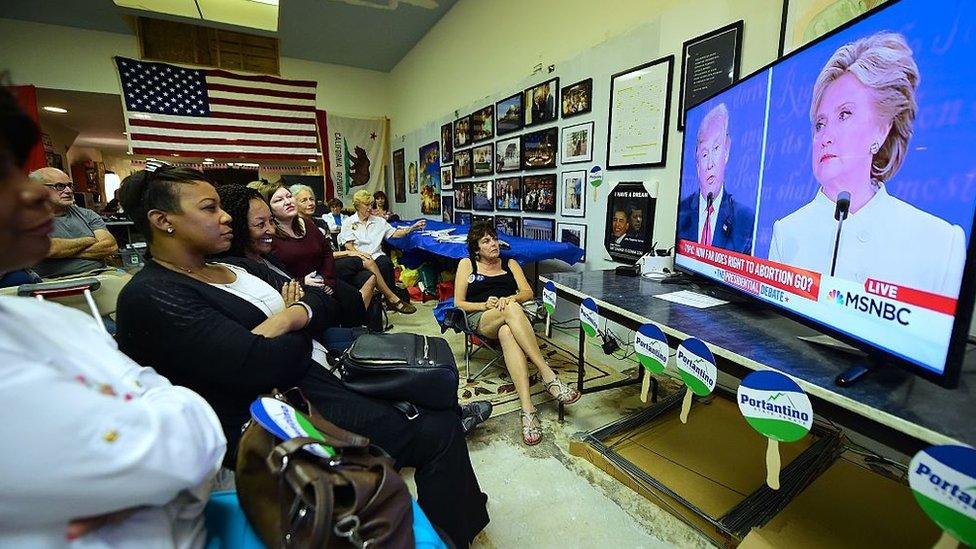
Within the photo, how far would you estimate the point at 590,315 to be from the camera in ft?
6.04

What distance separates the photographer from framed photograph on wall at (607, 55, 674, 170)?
251 cm

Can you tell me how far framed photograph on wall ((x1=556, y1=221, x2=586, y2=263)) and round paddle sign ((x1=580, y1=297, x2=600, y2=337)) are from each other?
4.95 feet

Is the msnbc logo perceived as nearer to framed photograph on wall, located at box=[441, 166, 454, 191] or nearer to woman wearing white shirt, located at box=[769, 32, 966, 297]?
woman wearing white shirt, located at box=[769, 32, 966, 297]

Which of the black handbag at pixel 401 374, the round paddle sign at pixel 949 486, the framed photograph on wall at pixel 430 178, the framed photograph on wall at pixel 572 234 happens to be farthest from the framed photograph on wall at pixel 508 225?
the round paddle sign at pixel 949 486

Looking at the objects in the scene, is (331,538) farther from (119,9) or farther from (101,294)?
(119,9)

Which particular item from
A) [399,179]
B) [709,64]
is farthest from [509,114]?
[399,179]

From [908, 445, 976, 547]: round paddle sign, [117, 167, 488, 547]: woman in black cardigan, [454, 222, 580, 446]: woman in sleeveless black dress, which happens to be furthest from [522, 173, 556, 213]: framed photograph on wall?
[908, 445, 976, 547]: round paddle sign

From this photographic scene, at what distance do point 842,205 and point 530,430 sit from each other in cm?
157

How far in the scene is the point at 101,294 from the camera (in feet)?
7.39

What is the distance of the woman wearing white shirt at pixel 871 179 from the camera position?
34.6 inches

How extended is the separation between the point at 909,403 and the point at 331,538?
1233 mm

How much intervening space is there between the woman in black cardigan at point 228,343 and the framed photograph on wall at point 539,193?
103 inches

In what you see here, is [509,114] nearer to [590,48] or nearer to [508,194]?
[508,194]

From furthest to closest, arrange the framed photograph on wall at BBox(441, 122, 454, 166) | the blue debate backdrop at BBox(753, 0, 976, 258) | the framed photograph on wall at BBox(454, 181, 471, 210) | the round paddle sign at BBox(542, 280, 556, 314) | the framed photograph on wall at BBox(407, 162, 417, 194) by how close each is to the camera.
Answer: the framed photograph on wall at BBox(407, 162, 417, 194) → the framed photograph on wall at BBox(441, 122, 454, 166) → the framed photograph on wall at BBox(454, 181, 471, 210) → the round paddle sign at BBox(542, 280, 556, 314) → the blue debate backdrop at BBox(753, 0, 976, 258)
